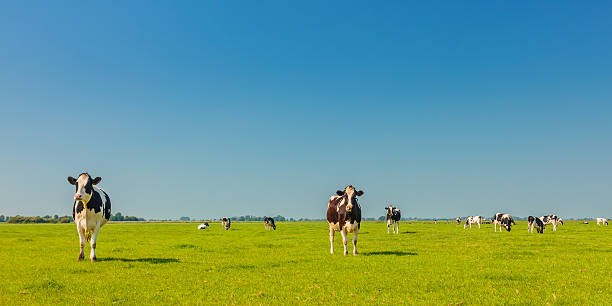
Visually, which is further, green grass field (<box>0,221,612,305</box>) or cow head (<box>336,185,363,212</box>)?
cow head (<box>336,185,363,212</box>)

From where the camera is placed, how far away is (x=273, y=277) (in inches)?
553

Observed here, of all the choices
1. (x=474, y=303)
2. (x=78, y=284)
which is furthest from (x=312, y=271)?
(x=78, y=284)

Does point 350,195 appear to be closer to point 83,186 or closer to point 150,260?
point 150,260

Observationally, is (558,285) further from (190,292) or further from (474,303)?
(190,292)

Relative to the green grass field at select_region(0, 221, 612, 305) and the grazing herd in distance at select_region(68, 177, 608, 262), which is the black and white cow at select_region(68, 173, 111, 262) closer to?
the grazing herd in distance at select_region(68, 177, 608, 262)

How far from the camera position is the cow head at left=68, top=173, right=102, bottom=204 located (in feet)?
57.3

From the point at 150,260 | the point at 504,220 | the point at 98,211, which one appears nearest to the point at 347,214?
the point at 150,260

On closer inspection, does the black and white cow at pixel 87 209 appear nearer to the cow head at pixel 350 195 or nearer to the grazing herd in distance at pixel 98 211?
the grazing herd in distance at pixel 98 211

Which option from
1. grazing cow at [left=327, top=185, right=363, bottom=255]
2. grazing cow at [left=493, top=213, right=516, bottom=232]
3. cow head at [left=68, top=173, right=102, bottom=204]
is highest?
cow head at [left=68, top=173, right=102, bottom=204]

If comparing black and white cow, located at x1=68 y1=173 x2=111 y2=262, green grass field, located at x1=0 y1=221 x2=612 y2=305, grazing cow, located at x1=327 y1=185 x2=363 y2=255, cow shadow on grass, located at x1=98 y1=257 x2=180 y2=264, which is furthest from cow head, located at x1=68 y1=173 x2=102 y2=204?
grazing cow, located at x1=327 y1=185 x2=363 y2=255

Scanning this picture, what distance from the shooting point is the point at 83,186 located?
1773 cm

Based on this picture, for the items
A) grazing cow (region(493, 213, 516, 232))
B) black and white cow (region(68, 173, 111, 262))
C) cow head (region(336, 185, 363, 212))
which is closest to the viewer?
black and white cow (region(68, 173, 111, 262))

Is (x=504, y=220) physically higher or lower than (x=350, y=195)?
lower

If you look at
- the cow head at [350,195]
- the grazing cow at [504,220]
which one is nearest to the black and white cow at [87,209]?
the cow head at [350,195]
